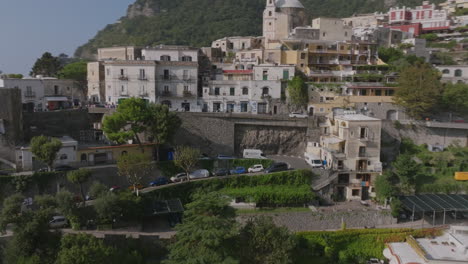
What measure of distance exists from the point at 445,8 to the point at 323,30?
40.5 meters

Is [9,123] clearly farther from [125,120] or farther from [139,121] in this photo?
[139,121]

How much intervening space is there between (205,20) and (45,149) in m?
63.4

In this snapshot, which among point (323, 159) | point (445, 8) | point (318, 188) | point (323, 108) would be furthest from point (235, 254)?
point (445, 8)

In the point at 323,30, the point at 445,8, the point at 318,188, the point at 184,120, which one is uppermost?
the point at 445,8

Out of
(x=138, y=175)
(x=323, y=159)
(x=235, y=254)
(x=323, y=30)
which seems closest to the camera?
(x=235, y=254)

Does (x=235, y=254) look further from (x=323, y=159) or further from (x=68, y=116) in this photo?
(x=68, y=116)

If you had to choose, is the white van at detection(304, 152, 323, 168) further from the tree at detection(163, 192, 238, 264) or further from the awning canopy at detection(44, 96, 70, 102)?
the awning canopy at detection(44, 96, 70, 102)

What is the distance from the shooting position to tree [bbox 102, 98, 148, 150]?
32.2 metres

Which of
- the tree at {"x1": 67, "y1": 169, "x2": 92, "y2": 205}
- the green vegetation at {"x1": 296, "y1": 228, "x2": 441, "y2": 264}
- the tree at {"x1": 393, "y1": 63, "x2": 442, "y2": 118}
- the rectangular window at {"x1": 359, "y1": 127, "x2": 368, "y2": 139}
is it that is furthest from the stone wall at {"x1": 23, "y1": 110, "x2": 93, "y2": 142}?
the tree at {"x1": 393, "y1": 63, "x2": 442, "y2": 118}

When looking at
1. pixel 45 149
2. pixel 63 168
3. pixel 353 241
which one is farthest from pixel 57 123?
pixel 353 241

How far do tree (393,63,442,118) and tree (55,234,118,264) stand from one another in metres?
31.2

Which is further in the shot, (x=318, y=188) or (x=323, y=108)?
(x=323, y=108)

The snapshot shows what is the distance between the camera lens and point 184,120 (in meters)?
37.3

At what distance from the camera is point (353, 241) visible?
2791 cm
